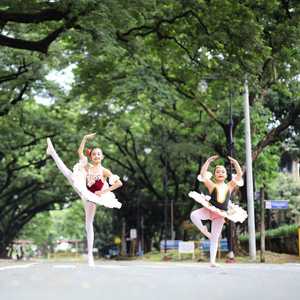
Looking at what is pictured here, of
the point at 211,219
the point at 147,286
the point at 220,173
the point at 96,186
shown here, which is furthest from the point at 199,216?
the point at 147,286

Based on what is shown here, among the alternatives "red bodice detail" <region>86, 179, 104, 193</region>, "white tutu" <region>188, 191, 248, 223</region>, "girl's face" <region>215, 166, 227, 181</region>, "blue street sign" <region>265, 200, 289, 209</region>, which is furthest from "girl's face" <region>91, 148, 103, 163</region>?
"blue street sign" <region>265, 200, 289, 209</region>

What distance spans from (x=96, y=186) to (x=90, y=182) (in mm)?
104

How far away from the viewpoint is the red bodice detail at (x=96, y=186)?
9164 mm

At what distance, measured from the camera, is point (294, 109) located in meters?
27.6

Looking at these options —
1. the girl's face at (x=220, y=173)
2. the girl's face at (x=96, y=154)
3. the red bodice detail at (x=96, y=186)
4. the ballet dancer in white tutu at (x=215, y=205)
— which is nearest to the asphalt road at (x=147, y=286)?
the red bodice detail at (x=96, y=186)

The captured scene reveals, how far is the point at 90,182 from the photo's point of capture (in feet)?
30.1

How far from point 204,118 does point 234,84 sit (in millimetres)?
12242

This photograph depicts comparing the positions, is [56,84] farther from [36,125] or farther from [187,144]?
[187,144]

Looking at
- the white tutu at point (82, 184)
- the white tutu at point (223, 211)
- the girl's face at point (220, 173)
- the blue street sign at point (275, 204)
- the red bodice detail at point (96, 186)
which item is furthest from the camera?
the blue street sign at point (275, 204)

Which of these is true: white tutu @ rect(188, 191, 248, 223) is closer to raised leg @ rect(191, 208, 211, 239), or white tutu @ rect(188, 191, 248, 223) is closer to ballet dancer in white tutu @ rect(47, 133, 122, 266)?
raised leg @ rect(191, 208, 211, 239)

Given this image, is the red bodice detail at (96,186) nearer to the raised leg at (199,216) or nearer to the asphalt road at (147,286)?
the asphalt road at (147,286)

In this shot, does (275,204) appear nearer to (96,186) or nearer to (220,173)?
(220,173)

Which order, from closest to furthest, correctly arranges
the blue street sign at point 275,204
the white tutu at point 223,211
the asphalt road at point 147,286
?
the asphalt road at point 147,286, the white tutu at point 223,211, the blue street sign at point 275,204

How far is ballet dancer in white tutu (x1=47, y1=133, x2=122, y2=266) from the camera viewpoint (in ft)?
29.6
